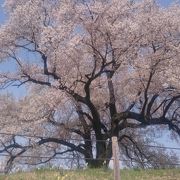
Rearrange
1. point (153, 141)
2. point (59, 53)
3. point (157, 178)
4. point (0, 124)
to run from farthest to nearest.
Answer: point (153, 141) < point (0, 124) < point (59, 53) < point (157, 178)

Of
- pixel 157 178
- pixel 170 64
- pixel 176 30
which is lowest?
pixel 157 178

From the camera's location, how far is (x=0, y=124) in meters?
29.7

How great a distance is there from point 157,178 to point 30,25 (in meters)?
13.1

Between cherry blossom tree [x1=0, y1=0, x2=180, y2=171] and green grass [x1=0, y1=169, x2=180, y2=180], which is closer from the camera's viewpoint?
green grass [x1=0, y1=169, x2=180, y2=180]

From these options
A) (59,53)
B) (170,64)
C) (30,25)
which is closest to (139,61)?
(170,64)

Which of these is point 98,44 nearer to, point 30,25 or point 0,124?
point 30,25

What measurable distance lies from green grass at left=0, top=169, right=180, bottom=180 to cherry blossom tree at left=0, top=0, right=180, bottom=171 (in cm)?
678

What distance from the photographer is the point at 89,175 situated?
1661 cm

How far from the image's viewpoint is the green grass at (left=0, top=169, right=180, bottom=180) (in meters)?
15.1

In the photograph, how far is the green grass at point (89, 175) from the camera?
15110 mm

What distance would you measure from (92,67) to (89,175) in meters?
12.5

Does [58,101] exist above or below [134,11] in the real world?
below

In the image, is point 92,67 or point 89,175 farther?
point 92,67

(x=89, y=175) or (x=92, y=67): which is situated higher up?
(x=92, y=67)
